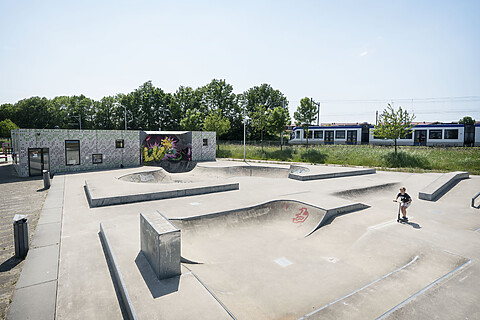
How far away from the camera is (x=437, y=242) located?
7215 mm

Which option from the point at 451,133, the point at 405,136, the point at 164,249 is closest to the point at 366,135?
the point at 405,136

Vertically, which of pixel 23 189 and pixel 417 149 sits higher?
pixel 417 149

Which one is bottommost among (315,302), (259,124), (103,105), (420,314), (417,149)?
(315,302)

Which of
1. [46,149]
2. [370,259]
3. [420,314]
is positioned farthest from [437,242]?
[46,149]

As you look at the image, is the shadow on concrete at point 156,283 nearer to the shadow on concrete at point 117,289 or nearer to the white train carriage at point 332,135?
the shadow on concrete at point 117,289

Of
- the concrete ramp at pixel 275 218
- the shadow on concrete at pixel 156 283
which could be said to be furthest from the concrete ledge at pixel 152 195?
the shadow on concrete at pixel 156 283

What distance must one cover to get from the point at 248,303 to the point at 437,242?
233 inches

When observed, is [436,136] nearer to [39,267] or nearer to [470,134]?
[470,134]

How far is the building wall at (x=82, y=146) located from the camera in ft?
57.5

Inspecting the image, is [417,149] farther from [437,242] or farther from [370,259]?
[370,259]

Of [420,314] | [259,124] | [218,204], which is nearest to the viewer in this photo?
[420,314]

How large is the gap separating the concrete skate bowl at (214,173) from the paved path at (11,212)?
21.4 ft

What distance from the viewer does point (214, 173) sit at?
2147 cm

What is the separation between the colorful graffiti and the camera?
2372 centimetres
